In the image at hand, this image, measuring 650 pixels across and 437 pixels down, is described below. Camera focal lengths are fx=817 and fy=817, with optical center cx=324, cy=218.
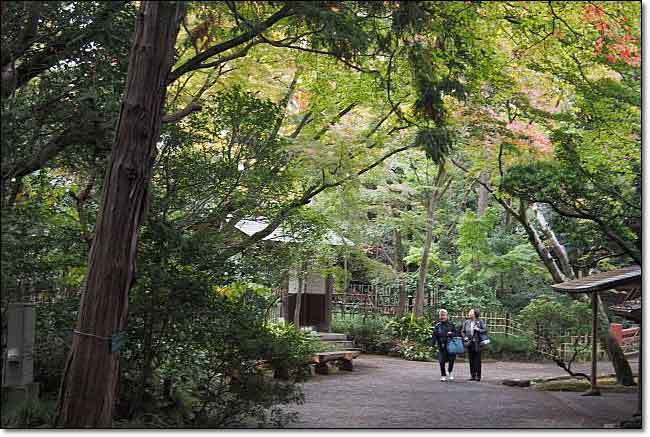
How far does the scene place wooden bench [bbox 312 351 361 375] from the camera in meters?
12.7

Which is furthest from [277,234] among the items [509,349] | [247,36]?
[509,349]

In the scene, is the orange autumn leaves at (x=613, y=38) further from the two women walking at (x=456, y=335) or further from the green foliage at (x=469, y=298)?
the green foliage at (x=469, y=298)

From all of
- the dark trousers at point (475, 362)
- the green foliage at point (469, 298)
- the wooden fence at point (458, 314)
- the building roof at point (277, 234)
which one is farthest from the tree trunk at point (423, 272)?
the dark trousers at point (475, 362)

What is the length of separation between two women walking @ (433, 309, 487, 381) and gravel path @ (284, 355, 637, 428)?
0.21m

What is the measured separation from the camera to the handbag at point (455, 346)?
37.9 ft

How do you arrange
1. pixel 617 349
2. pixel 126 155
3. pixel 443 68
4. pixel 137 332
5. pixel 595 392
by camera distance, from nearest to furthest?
pixel 126 155 < pixel 137 332 < pixel 443 68 < pixel 595 392 < pixel 617 349

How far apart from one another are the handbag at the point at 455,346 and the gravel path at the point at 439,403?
45cm

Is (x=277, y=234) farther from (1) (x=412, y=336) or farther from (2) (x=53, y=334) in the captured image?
(1) (x=412, y=336)

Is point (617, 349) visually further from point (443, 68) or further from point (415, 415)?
point (443, 68)

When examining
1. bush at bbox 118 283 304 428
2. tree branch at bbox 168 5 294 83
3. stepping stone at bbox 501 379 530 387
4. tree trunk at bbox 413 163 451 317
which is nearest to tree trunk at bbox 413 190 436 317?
tree trunk at bbox 413 163 451 317

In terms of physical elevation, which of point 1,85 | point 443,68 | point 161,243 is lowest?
point 161,243

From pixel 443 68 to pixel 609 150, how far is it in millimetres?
2295

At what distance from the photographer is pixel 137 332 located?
23.6 ft

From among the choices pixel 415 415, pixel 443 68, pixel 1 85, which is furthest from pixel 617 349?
pixel 1 85
